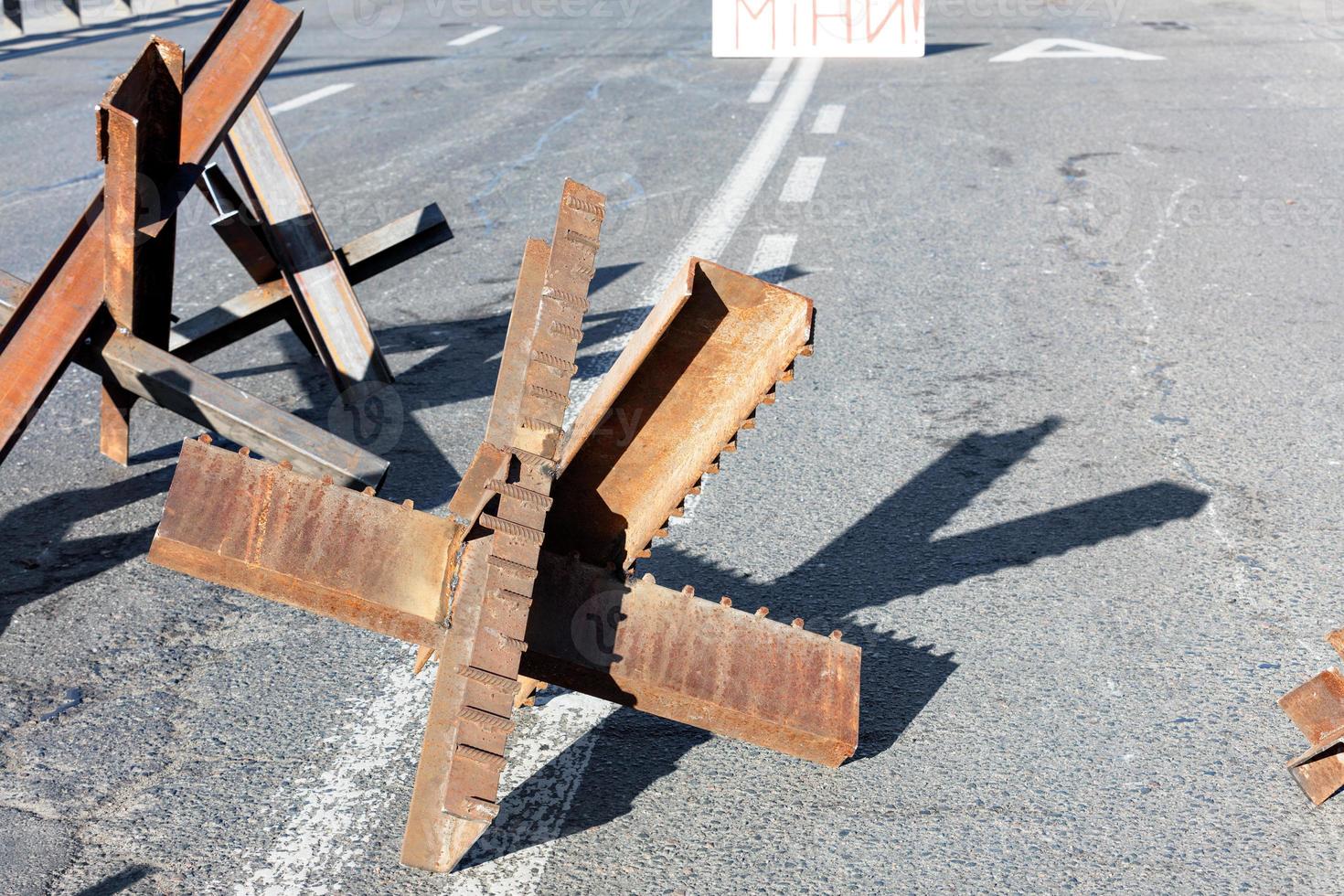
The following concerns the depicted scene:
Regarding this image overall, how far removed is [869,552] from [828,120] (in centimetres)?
659

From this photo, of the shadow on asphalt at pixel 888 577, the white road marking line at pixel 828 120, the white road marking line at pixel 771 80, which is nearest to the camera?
the shadow on asphalt at pixel 888 577

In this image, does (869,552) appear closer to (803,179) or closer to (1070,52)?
(803,179)

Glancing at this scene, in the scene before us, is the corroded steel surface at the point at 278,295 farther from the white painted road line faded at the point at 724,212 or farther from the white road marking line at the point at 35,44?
the white road marking line at the point at 35,44

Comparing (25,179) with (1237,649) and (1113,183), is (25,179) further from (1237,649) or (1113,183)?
(1237,649)

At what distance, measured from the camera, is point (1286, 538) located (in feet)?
12.1

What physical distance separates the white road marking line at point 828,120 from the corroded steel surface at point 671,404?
7281mm

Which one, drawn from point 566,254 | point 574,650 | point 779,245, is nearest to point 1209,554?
point 574,650

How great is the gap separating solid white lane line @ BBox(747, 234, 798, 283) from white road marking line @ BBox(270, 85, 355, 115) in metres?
5.56

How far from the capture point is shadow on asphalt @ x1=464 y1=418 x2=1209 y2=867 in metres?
2.82

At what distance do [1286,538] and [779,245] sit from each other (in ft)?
11.4

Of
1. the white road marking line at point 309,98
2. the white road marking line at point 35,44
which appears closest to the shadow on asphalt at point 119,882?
the white road marking line at point 309,98

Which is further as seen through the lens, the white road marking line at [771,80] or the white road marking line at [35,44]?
the white road marking line at [35,44]

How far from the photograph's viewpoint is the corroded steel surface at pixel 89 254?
366 cm

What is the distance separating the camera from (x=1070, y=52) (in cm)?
1188
